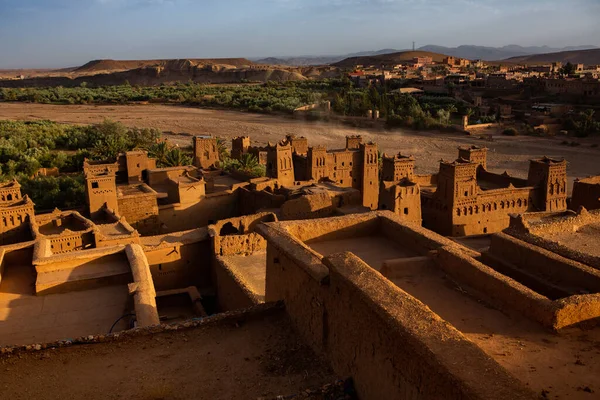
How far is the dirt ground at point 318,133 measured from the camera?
136ft

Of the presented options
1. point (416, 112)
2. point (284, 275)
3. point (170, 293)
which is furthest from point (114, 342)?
point (416, 112)

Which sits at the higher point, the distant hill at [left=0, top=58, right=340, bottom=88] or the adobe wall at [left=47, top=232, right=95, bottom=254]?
the distant hill at [left=0, top=58, right=340, bottom=88]

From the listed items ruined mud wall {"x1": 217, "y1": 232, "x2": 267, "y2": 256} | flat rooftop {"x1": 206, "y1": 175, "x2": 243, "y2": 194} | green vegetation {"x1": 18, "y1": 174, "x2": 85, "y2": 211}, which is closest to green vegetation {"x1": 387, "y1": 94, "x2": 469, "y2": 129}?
flat rooftop {"x1": 206, "y1": 175, "x2": 243, "y2": 194}

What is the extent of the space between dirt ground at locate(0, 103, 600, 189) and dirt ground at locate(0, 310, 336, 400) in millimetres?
31031

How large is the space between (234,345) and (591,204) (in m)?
15.6

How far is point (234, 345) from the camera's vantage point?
7113 mm

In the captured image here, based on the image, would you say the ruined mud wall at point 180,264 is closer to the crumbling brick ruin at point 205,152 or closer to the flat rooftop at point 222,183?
the flat rooftop at point 222,183

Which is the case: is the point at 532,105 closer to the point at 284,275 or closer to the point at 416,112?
the point at 416,112

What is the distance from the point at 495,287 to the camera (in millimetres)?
6211

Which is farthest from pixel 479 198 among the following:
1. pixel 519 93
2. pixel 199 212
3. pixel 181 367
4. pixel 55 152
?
pixel 519 93

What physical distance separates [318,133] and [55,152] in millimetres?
25546

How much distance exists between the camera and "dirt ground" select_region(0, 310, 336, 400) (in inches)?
243

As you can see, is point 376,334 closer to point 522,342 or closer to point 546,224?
point 522,342

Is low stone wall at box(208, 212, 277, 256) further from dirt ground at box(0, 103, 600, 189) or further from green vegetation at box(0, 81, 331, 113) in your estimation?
green vegetation at box(0, 81, 331, 113)
